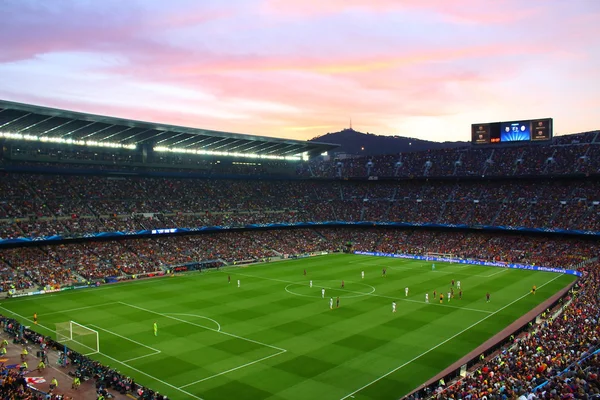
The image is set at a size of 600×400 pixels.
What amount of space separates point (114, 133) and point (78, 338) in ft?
121

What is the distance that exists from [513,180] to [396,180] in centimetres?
2170

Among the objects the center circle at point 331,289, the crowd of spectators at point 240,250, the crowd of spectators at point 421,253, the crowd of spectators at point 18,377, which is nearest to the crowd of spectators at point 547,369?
the crowd of spectators at point 421,253

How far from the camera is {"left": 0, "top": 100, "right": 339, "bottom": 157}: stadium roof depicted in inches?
2000

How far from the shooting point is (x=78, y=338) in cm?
3172

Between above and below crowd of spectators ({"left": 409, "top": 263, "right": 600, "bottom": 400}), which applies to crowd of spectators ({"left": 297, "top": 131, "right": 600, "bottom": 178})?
above

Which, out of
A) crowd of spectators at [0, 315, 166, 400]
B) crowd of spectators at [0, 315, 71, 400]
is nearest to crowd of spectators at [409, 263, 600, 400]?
crowd of spectators at [0, 315, 166, 400]

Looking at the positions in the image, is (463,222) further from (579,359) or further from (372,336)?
(579,359)

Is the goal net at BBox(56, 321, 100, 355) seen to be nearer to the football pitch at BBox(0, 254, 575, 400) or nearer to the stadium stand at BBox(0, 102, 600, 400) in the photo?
the football pitch at BBox(0, 254, 575, 400)

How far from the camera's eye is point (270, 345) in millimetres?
31172

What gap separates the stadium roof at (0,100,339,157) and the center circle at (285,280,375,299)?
27458 millimetres

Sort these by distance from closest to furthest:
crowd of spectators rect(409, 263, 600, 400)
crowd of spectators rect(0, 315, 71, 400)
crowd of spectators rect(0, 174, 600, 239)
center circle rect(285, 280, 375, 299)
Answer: crowd of spectators rect(409, 263, 600, 400) < crowd of spectators rect(0, 315, 71, 400) < center circle rect(285, 280, 375, 299) < crowd of spectators rect(0, 174, 600, 239)

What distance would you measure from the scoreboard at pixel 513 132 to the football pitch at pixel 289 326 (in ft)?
77.2

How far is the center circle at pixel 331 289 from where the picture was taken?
4591 centimetres

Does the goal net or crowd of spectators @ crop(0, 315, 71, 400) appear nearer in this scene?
crowd of spectators @ crop(0, 315, 71, 400)
